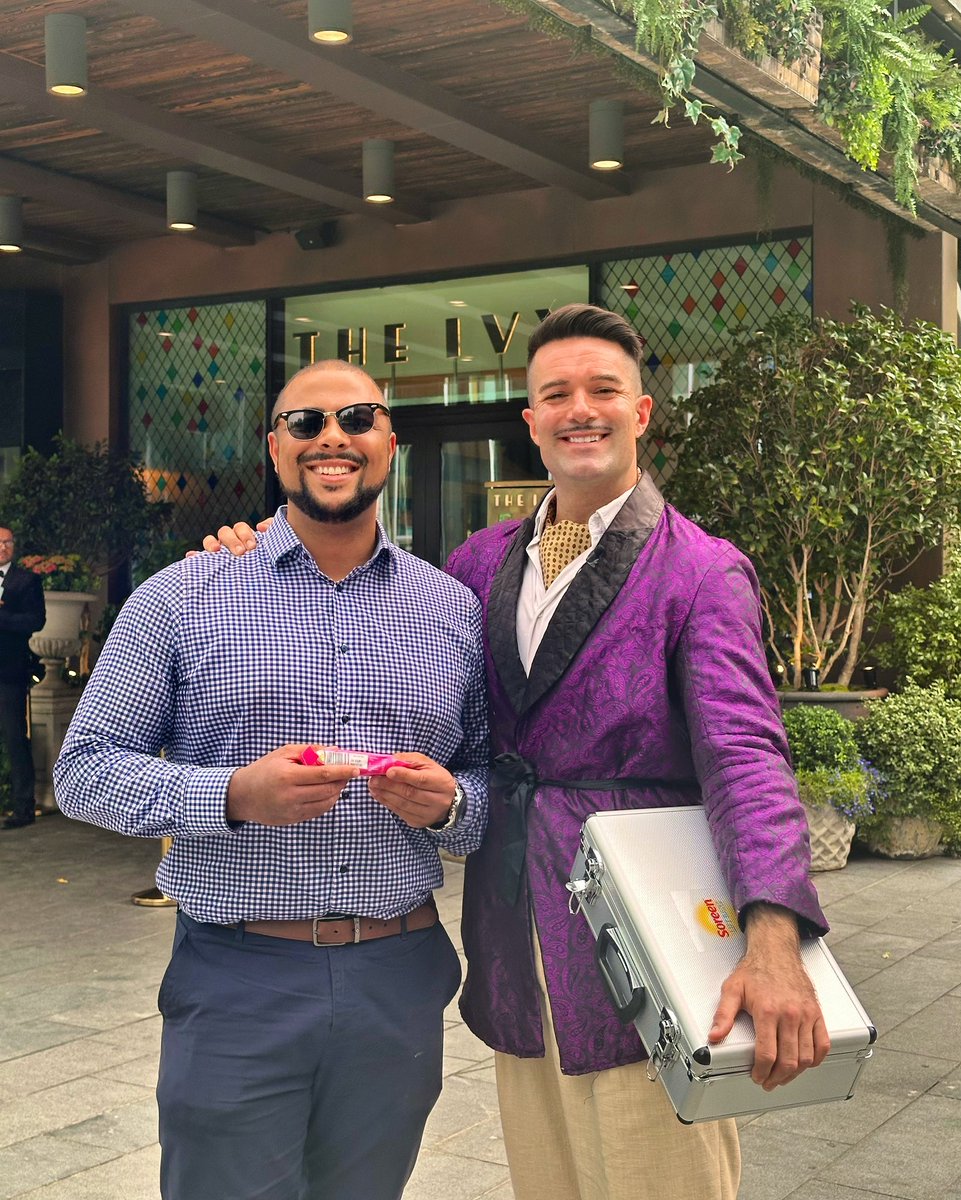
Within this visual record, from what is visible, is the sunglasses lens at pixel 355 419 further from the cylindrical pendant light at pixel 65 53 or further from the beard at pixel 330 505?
the cylindrical pendant light at pixel 65 53

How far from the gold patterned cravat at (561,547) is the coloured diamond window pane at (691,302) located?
6.91 m

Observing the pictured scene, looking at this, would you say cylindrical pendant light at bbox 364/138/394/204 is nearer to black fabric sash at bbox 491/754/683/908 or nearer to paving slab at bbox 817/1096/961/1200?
paving slab at bbox 817/1096/961/1200

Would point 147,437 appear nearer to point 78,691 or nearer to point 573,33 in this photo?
point 78,691

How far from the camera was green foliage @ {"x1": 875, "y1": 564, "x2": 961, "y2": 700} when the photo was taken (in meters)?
8.41

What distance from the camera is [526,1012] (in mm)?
2395

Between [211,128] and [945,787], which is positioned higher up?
[211,128]

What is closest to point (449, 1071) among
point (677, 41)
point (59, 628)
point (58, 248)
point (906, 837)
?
point (677, 41)

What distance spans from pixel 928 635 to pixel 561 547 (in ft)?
20.9

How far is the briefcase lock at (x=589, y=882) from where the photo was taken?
2.16 m

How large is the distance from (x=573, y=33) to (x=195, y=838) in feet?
12.5

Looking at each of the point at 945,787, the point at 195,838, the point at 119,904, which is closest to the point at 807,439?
the point at 945,787

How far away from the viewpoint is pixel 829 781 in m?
7.81

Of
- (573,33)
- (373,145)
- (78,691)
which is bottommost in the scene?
(78,691)

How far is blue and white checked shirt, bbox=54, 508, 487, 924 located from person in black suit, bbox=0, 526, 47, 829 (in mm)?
6919
